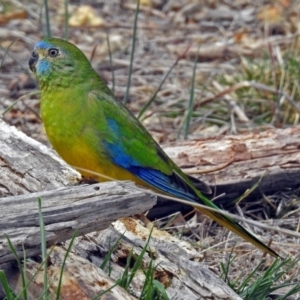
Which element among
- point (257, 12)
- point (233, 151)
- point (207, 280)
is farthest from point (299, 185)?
point (257, 12)

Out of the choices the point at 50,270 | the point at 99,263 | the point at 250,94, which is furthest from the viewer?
the point at 250,94

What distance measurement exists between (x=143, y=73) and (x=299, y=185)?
91.6 inches

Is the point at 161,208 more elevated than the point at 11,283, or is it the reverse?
the point at 11,283

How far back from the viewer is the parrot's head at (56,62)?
3.93 metres

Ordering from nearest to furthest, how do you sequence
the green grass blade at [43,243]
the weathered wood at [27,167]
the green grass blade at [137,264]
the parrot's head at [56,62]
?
the green grass blade at [43,243] < the green grass blade at [137,264] < the weathered wood at [27,167] < the parrot's head at [56,62]

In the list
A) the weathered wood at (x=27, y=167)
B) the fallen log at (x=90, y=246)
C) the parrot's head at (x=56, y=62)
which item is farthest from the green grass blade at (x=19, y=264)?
the parrot's head at (x=56, y=62)

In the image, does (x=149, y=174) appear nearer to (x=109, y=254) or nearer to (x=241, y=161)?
(x=241, y=161)

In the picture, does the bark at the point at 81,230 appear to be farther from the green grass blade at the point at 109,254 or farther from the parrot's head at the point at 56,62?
the parrot's head at the point at 56,62

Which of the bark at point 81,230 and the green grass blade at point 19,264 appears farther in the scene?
the bark at point 81,230

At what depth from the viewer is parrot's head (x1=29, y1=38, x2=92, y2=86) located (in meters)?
3.93

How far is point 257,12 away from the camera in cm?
749

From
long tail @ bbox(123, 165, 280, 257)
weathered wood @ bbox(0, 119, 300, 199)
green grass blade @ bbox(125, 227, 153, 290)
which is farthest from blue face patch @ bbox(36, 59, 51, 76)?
green grass blade @ bbox(125, 227, 153, 290)

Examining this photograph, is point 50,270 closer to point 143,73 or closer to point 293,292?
point 293,292

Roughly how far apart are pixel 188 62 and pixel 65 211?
12.7 feet
